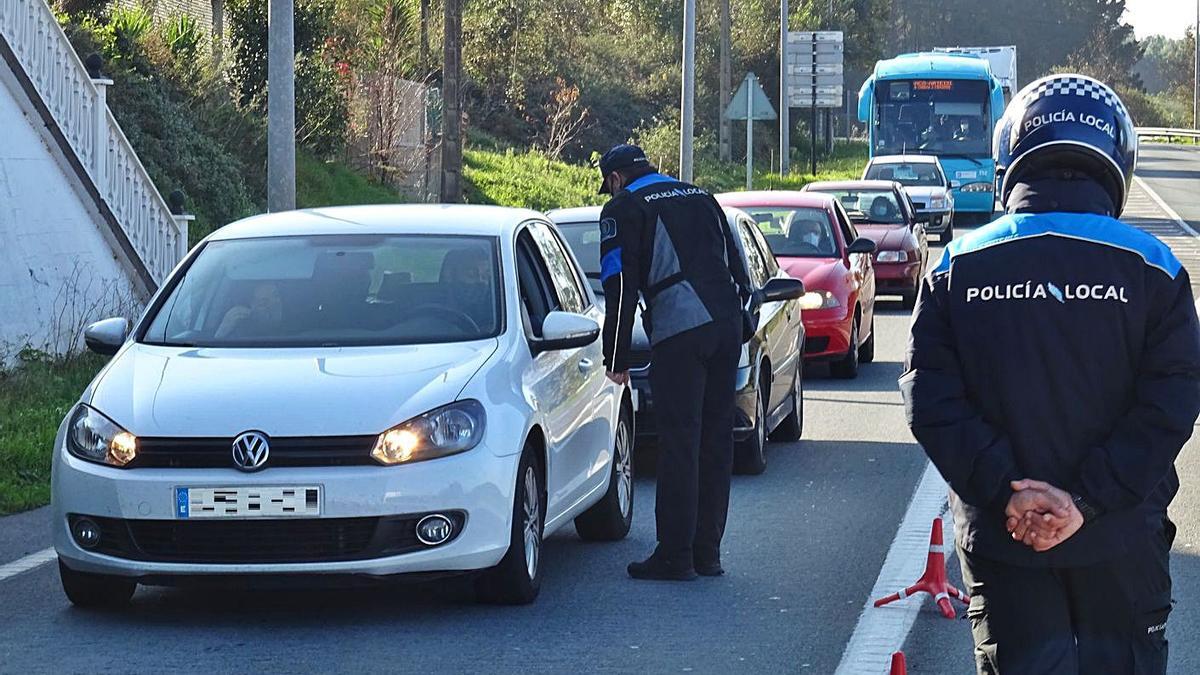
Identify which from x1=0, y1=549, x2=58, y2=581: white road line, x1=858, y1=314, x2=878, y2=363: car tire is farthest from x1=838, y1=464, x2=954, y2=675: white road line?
x1=858, y1=314, x2=878, y2=363: car tire

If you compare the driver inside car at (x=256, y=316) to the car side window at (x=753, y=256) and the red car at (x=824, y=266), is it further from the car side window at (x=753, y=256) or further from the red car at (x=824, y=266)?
the red car at (x=824, y=266)

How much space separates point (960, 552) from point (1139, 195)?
47956 millimetres

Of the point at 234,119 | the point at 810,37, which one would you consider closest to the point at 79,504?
the point at 234,119

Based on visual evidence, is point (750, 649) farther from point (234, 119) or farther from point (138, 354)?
point (234, 119)

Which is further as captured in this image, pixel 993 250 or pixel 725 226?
pixel 725 226

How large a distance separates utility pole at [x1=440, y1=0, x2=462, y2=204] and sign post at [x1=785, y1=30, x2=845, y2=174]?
26.4 m

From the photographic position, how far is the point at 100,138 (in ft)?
55.4

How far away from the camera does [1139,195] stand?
50156 mm

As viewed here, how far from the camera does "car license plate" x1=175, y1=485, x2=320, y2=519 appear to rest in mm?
6875

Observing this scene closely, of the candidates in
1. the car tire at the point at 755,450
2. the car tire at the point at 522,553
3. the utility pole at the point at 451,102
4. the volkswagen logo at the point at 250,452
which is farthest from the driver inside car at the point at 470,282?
the utility pole at the point at 451,102

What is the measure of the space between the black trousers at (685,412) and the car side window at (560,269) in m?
0.93

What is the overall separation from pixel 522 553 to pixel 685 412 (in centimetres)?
102

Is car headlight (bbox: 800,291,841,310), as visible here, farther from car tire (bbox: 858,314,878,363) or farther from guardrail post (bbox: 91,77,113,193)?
guardrail post (bbox: 91,77,113,193)

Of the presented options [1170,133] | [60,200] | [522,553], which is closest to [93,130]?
[60,200]
